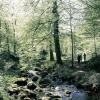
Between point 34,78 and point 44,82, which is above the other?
point 34,78

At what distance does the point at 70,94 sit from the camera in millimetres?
16719

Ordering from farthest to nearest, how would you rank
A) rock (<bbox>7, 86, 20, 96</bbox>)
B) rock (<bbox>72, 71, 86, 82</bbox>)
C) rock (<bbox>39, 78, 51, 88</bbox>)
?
rock (<bbox>72, 71, 86, 82</bbox>), rock (<bbox>39, 78, 51, 88</bbox>), rock (<bbox>7, 86, 20, 96</bbox>)

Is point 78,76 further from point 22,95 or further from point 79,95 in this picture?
point 22,95

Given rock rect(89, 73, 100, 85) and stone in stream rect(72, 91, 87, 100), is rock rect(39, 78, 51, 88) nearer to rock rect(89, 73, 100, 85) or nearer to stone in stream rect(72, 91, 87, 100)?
stone in stream rect(72, 91, 87, 100)

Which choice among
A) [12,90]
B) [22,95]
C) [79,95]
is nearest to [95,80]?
[79,95]

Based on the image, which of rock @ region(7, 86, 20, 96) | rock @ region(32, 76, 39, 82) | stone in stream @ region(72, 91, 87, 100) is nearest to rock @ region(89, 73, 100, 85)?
stone in stream @ region(72, 91, 87, 100)

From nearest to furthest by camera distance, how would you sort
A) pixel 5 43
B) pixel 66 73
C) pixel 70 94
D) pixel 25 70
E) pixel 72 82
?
pixel 70 94 < pixel 72 82 < pixel 66 73 < pixel 25 70 < pixel 5 43

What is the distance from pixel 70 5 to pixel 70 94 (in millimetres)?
13071

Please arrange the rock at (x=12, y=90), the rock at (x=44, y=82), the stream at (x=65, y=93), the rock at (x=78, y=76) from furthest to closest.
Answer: the rock at (x=78, y=76) → the rock at (x=44, y=82) → the stream at (x=65, y=93) → the rock at (x=12, y=90)

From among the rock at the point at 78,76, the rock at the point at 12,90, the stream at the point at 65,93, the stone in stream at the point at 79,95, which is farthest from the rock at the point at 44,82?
the rock at the point at 12,90

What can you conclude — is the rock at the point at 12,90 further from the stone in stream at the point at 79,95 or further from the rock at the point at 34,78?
the rock at the point at 34,78

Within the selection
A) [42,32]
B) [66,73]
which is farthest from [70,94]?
[42,32]

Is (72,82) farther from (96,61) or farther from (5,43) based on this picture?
(5,43)

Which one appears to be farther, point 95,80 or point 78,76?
point 78,76
